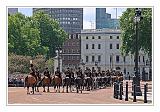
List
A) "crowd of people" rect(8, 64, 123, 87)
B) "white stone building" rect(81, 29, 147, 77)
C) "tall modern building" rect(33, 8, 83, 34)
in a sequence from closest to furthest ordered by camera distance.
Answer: "tall modern building" rect(33, 8, 83, 34), "crowd of people" rect(8, 64, 123, 87), "white stone building" rect(81, 29, 147, 77)

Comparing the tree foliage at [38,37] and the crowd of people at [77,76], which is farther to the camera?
the tree foliage at [38,37]

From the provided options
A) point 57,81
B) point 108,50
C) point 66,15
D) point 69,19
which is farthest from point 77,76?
point 108,50

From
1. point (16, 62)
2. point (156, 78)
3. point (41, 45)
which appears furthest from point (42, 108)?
point (41, 45)

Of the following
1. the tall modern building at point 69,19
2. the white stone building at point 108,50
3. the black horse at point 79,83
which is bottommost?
the black horse at point 79,83

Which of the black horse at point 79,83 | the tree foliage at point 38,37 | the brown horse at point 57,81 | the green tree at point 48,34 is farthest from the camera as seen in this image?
the green tree at point 48,34

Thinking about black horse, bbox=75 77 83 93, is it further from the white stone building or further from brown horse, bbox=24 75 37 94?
the white stone building

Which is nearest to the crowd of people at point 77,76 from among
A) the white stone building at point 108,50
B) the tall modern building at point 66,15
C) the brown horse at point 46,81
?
the brown horse at point 46,81

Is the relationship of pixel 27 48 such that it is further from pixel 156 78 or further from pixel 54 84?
pixel 156 78

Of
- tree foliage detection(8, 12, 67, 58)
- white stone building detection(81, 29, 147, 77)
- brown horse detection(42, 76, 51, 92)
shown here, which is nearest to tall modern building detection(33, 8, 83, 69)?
tree foliage detection(8, 12, 67, 58)

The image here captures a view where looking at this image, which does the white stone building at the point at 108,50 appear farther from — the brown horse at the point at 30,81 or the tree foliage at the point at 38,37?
the brown horse at the point at 30,81

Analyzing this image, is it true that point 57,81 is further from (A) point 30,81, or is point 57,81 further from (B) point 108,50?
(B) point 108,50

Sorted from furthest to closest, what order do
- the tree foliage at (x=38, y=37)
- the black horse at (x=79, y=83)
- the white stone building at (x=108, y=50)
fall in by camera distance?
the white stone building at (x=108, y=50) → the tree foliage at (x=38, y=37) → the black horse at (x=79, y=83)

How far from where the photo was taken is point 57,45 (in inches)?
865

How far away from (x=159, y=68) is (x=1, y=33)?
113 inches
